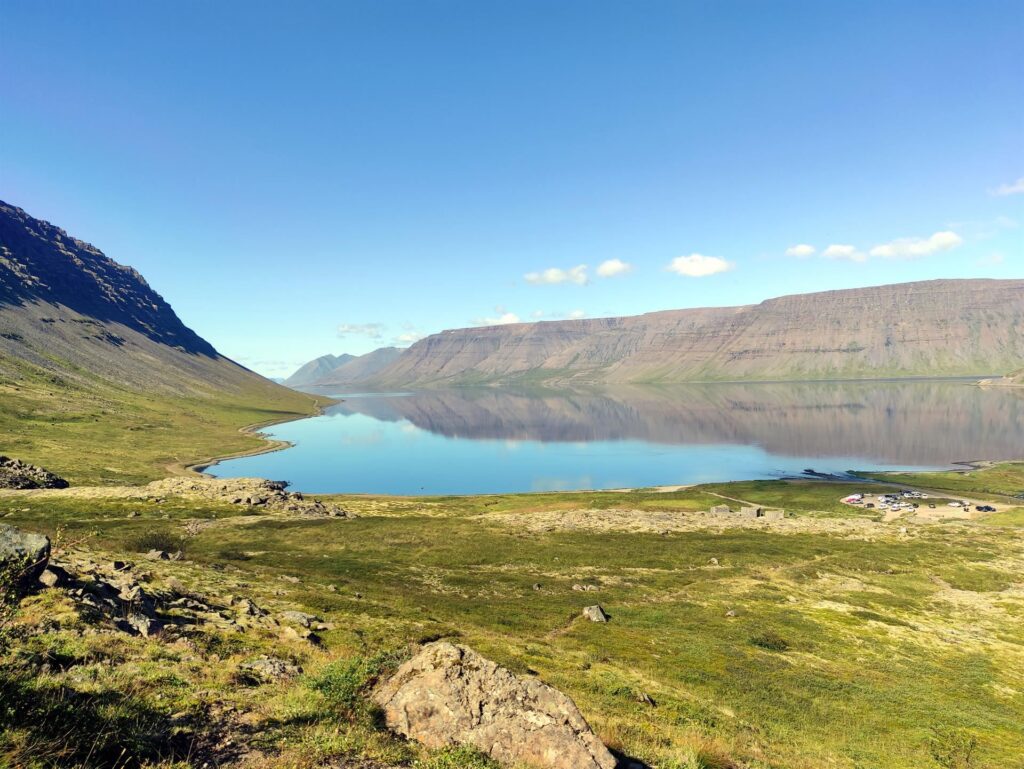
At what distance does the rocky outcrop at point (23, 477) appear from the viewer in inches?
3467

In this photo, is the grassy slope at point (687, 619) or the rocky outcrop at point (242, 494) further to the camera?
the rocky outcrop at point (242, 494)

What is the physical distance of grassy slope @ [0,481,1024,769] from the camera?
24672 mm

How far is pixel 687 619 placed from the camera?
46875 mm

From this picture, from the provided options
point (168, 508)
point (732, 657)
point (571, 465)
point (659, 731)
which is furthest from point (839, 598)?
A: point (571, 465)

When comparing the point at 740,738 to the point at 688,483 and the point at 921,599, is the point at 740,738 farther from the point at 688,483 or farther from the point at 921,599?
the point at 688,483

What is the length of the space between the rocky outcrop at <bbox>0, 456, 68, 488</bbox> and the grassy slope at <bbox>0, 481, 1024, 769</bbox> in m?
16.8

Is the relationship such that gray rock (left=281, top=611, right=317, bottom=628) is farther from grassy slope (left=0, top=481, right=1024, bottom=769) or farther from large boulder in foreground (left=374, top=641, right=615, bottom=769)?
large boulder in foreground (left=374, top=641, right=615, bottom=769)

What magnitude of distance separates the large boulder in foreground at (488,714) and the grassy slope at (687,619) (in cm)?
216

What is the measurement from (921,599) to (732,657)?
3413 cm

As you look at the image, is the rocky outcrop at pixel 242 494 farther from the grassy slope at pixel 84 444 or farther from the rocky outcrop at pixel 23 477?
the grassy slope at pixel 84 444

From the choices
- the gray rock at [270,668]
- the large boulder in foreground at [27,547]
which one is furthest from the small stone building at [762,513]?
the large boulder in foreground at [27,547]

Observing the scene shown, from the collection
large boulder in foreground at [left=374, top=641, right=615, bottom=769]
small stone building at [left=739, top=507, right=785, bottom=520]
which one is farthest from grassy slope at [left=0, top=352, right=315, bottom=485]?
small stone building at [left=739, top=507, right=785, bottom=520]

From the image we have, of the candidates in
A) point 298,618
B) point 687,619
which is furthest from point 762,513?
point 298,618

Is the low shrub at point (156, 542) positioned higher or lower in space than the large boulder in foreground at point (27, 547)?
lower
